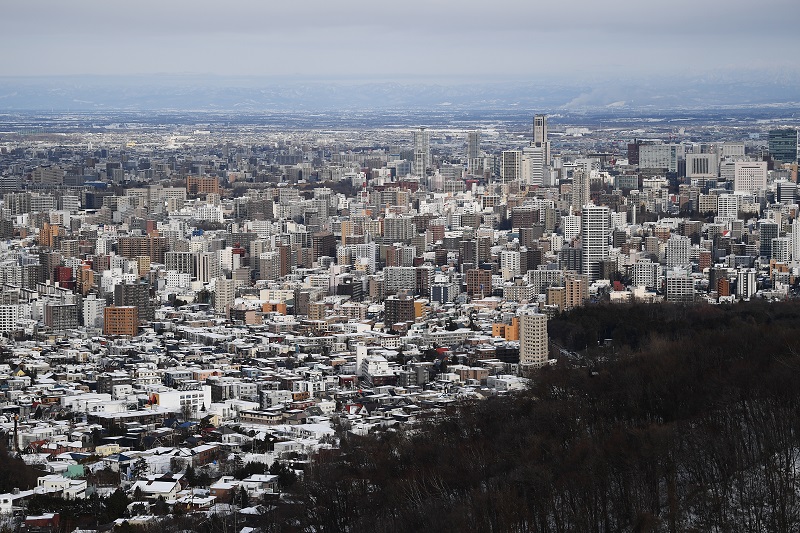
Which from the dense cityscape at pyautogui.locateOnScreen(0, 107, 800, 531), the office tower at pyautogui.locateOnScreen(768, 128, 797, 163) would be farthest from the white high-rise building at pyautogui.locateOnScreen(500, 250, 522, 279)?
the office tower at pyautogui.locateOnScreen(768, 128, 797, 163)

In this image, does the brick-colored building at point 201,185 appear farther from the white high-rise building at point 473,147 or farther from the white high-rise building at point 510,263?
the white high-rise building at point 510,263

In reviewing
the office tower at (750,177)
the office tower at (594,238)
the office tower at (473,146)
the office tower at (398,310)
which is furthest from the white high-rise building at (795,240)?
the office tower at (473,146)

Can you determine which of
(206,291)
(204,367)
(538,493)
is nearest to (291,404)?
(204,367)

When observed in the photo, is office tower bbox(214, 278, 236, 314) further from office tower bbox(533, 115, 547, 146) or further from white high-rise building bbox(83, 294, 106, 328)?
office tower bbox(533, 115, 547, 146)

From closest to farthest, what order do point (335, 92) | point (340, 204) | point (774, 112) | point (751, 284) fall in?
point (751, 284)
point (340, 204)
point (774, 112)
point (335, 92)

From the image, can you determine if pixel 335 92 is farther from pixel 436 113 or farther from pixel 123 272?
pixel 123 272

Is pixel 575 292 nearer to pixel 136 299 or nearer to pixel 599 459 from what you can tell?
pixel 136 299
